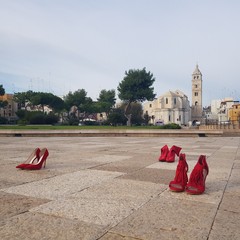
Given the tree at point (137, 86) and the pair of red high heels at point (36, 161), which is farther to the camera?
the tree at point (137, 86)

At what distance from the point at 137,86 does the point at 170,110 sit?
35733 mm

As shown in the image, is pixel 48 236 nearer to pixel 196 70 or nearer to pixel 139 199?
pixel 139 199

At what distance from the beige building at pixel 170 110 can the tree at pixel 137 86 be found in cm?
3119

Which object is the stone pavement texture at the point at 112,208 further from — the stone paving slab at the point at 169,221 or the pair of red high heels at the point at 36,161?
the pair of red high heels at the point at 36,161

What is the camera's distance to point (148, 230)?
292 centimetres

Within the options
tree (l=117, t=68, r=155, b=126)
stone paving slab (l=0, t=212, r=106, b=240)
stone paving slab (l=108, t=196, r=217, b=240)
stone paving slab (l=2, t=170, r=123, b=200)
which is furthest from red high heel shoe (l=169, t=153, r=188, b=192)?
tree (l=117, t=68, r=155, b=126)

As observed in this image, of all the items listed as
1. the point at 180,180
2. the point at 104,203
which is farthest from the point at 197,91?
the point at 104,203

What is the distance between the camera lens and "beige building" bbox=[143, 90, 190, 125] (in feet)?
312

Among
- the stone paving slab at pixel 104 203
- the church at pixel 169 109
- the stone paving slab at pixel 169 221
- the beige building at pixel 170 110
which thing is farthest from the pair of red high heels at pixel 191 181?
the beige building at pixel 170 110

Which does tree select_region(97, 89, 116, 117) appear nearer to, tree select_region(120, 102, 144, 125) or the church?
tree select_region(120, 102, 144, 125)

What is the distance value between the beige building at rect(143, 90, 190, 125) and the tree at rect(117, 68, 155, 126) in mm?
31191

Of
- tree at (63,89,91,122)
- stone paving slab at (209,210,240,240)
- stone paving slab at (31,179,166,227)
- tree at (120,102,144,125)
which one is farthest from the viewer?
tree at (120,102,144,125)

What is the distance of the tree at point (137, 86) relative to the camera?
6216cm

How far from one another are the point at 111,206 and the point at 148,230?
878mm
